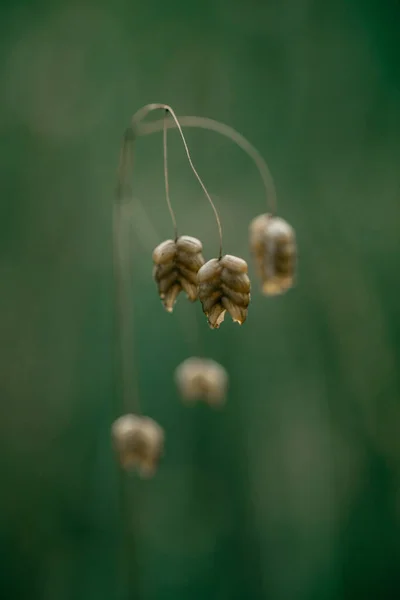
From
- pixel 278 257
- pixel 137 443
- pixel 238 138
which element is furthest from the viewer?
pixel 238 138

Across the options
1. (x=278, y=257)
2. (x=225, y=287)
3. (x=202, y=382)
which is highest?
(x=278, y=257)

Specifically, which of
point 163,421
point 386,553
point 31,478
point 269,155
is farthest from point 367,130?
point 31,478

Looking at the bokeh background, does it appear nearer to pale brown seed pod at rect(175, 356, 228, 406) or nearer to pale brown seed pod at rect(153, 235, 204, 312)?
pale brown seed pod at rect(175, 356, 228, 406)

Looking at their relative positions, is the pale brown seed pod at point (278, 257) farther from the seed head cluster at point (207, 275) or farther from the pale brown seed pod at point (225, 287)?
the pale brown seed pod at point (225, 287)

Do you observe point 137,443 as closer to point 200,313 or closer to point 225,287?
point 225,287

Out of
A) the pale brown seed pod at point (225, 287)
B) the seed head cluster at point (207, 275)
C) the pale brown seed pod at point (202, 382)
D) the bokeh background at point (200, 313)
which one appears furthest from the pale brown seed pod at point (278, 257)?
the bokeh background at point (200, 313)

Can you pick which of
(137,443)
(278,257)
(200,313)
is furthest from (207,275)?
(200,313)
